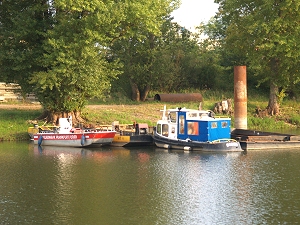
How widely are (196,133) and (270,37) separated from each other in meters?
17.8

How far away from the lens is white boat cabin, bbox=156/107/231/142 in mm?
38969

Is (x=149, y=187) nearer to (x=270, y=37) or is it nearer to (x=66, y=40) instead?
(x=66, y=40)

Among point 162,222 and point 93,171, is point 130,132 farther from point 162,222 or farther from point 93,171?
point 162,222

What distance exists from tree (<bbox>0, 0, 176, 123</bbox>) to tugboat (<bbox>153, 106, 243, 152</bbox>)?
315 inches

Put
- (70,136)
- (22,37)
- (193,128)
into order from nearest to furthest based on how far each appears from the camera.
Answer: (193,128) → (70,136) → (22,37)

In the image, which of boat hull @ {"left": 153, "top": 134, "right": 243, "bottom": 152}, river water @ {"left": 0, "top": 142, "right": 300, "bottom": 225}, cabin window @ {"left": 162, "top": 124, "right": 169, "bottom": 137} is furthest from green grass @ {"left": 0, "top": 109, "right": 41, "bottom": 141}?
boat hull @ {"left": 153, "top": 134, "right": 243, "bottom": 152}

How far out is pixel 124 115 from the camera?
51.9 meters

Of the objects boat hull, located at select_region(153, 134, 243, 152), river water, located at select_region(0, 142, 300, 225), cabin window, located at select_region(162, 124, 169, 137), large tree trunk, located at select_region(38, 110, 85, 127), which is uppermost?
large tree trunk, located at select_region(38, 110, 85, 127)

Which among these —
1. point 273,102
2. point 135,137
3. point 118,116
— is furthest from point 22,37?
point 273,102

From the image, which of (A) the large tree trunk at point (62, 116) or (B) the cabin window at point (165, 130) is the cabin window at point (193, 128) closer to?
(B) the cabin window at point (165, 130)

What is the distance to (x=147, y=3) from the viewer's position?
4475 centimetres

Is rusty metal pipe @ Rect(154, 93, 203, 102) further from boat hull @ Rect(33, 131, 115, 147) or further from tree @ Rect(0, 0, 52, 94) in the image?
boat hull @ Rect(33, 131, 115, 147)

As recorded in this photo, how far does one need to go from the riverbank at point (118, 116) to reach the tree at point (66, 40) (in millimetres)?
2468

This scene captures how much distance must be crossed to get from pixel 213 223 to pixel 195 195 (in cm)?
463
